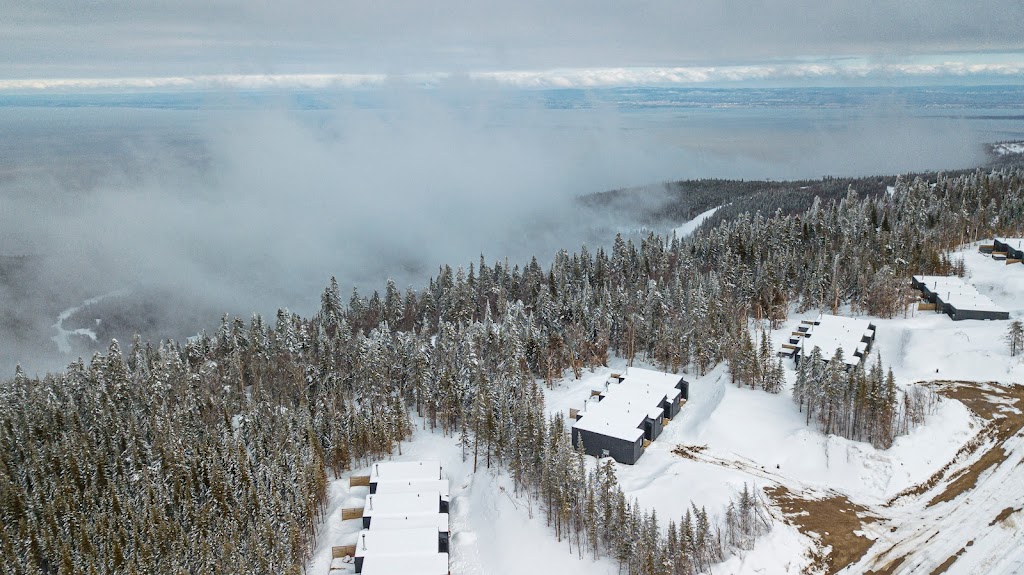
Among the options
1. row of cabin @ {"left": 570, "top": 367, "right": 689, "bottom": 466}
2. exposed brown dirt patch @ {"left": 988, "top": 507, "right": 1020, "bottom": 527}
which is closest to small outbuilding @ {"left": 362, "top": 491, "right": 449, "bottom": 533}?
row of cabin @ {"left": 570, "top": 367, "right": 689, "bottom": 466}

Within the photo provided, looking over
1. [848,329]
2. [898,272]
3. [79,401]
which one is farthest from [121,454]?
[898,272]

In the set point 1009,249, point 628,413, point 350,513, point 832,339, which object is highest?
point 1009,249

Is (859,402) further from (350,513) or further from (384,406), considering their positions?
(384,406)

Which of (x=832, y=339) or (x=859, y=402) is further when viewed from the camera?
(x=832, y=339)

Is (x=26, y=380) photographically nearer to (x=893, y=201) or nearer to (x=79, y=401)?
(x=79, y=401)

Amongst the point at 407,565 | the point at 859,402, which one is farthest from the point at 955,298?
the point at 407,565

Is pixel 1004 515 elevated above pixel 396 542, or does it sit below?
above

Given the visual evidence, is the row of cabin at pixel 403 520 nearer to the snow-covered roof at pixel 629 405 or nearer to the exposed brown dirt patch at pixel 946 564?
the snow-covered roof at pixel 629 405
